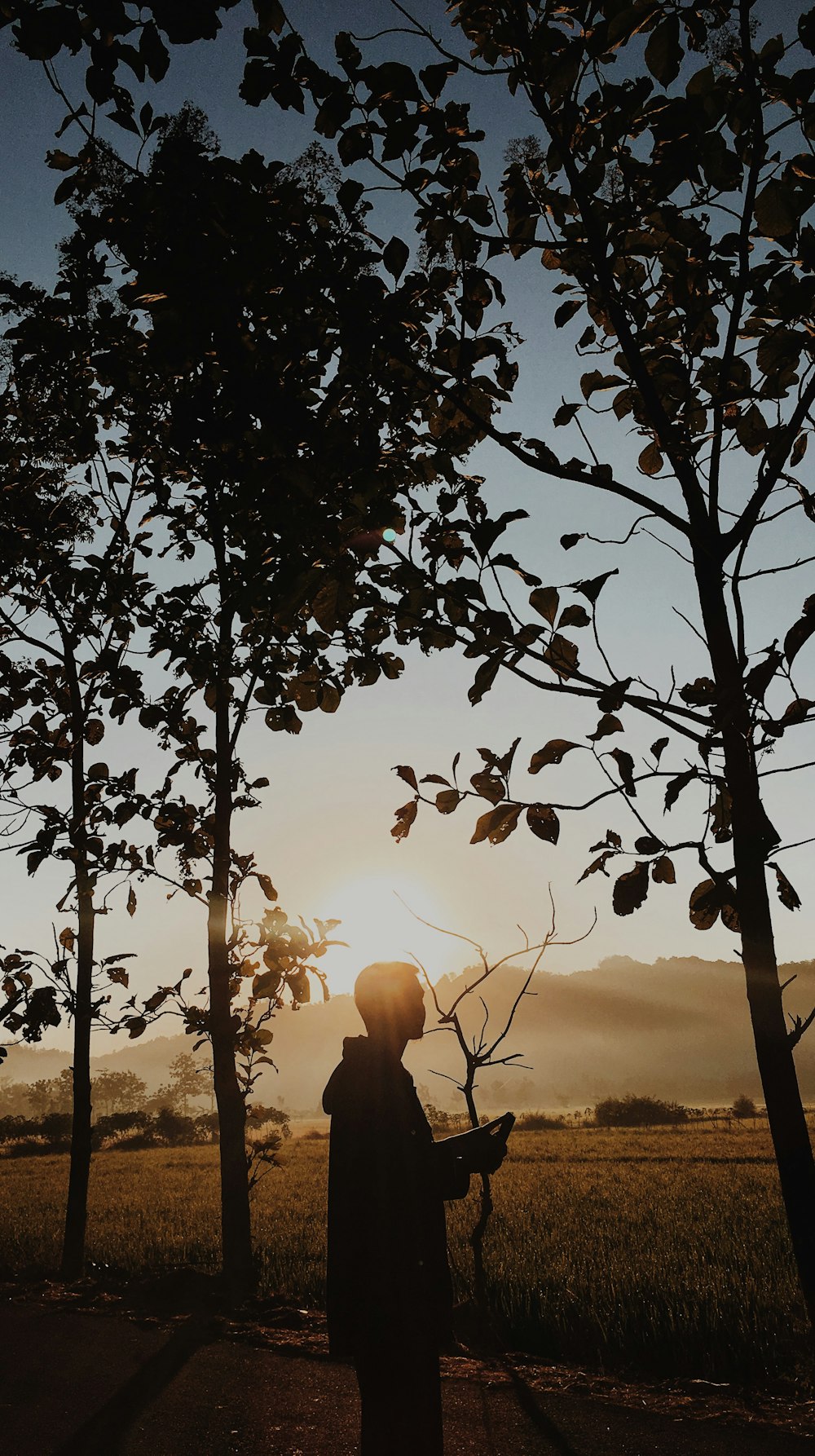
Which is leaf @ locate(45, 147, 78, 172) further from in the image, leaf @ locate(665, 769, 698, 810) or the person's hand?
the person's hand

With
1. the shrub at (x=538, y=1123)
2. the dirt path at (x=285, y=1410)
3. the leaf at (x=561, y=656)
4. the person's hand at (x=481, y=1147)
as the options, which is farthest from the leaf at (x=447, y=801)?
the shrub at (x=538, y=1123)

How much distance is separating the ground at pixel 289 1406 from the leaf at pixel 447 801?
4167mm

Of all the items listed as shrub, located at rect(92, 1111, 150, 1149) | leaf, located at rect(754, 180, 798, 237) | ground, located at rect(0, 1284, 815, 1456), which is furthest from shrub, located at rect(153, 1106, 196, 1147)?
leaf, located at rect(754, 180, 798, 237)

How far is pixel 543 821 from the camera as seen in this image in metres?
2.66

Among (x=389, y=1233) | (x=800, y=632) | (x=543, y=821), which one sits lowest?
(x=389, y=1233)

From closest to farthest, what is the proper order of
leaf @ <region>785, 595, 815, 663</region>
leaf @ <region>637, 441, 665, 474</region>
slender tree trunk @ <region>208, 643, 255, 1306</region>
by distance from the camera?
leaf @ <region>785, 595, 815, 663</region>
leaf @ <region>637, 441, 665, 474</region>
slender tree trunk @ <region>208, 643, 255, 1306</region>

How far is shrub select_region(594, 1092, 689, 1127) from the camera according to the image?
60406 millimetres

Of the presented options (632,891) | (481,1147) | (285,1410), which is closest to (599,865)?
(632,891)

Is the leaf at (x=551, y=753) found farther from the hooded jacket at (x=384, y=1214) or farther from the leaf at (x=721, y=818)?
the hooded jacket at (x=384, y=1214)

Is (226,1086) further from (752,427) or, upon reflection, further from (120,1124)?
(120,1124)

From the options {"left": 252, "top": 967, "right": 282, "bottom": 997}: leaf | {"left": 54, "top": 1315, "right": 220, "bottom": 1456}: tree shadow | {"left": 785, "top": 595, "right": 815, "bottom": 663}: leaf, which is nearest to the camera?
{"left": 785, "top": 595, "right": 815, "bottom": 663}: leaf

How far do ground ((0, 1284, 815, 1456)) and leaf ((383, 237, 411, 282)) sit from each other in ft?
19.0

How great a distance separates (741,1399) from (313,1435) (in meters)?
2.77

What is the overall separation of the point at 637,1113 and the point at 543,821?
67.3 meters
